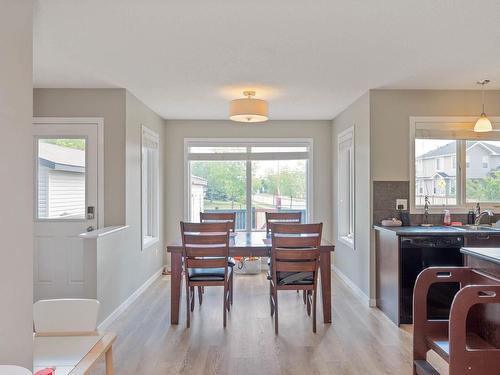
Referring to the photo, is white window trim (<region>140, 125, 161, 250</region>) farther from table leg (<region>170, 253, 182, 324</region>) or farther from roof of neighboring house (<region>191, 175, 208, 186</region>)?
table leg (<region>170, 253, 182, 324</region>)

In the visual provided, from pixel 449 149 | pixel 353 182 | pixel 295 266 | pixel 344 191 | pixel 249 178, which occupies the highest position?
pixel 449 149

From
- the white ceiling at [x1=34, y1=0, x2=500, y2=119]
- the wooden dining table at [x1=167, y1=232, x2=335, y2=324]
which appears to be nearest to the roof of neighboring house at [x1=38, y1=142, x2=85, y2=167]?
the white ceiling at [x1=34, y1=0, x2=500, y2=119]

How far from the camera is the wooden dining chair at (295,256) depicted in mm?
3445

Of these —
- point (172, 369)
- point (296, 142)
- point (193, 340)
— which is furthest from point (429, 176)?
point (172, 369)

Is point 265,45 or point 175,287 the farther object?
point 175,287

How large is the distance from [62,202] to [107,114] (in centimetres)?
107

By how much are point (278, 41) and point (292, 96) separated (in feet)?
5.71

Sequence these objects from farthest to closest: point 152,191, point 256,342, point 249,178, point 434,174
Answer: point 249,178 → point 152,191 → point 434,174 → point 256,342

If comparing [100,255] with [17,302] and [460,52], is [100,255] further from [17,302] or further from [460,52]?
Answer: [460,52]

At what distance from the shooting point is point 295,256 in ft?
11.3

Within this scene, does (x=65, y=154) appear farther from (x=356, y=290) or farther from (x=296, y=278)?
(x=356, y=290)

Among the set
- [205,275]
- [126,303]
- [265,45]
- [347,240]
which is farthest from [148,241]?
[265,45]

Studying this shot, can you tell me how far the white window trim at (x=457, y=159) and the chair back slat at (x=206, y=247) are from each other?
220 centimetres

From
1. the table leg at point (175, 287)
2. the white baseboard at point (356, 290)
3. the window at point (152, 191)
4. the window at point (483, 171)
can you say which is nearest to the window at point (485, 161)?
the window at point (483, 171)
